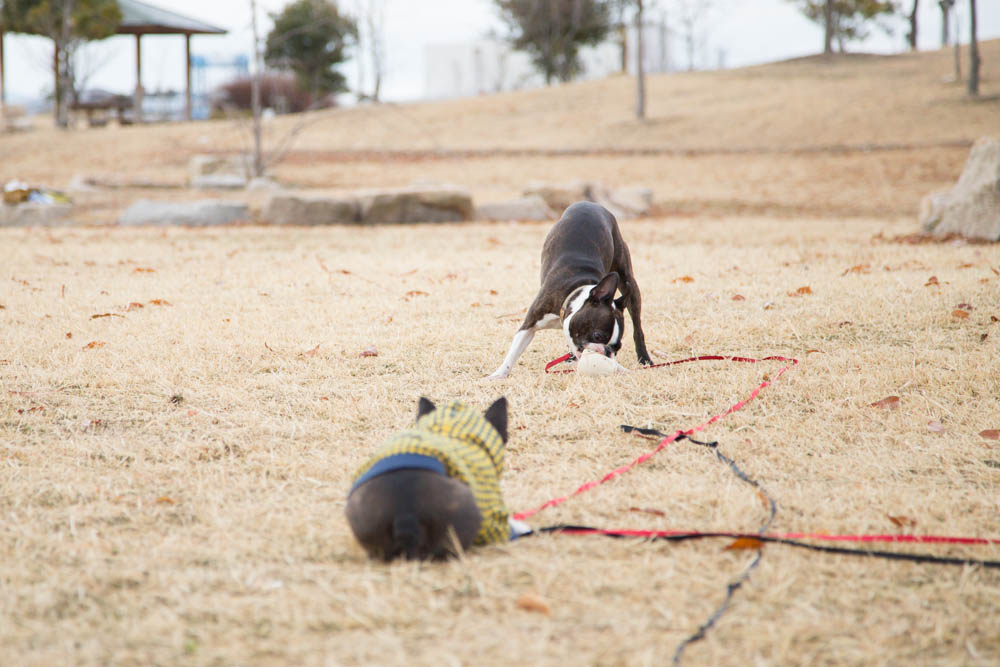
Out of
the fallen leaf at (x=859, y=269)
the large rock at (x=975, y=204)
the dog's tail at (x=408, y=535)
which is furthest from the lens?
the large rock at (x=975, y=204)

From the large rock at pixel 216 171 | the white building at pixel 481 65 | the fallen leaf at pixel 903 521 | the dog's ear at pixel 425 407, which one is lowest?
the fallen leaf at pixel 903 521

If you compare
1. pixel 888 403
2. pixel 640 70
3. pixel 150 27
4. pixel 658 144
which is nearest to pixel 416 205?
pixel 888 403

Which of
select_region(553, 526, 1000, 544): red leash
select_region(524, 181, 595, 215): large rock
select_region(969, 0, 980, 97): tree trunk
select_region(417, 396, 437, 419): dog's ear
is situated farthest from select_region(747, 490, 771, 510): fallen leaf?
select_region(969, 0, 980, 97): tree trunk

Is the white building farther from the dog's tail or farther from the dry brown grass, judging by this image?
the dog's tail

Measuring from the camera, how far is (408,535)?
219cm

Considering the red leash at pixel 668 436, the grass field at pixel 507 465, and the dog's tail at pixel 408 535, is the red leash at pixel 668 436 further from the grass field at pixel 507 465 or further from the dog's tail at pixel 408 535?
the dog's tail at pixel 408 535

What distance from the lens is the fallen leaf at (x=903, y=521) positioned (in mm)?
2557

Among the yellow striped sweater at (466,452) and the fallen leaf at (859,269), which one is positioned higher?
the fallen leaf at (859,269)

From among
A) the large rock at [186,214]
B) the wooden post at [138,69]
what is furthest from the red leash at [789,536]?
the wooden post at [138,69]

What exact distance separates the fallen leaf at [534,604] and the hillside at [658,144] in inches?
523

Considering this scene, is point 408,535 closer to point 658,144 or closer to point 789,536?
point 789,536

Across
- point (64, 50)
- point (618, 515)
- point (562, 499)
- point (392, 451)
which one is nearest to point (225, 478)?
point (392, 451)

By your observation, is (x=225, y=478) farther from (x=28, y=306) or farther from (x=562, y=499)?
(x=28, y=306)

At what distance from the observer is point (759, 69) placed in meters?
38.8
